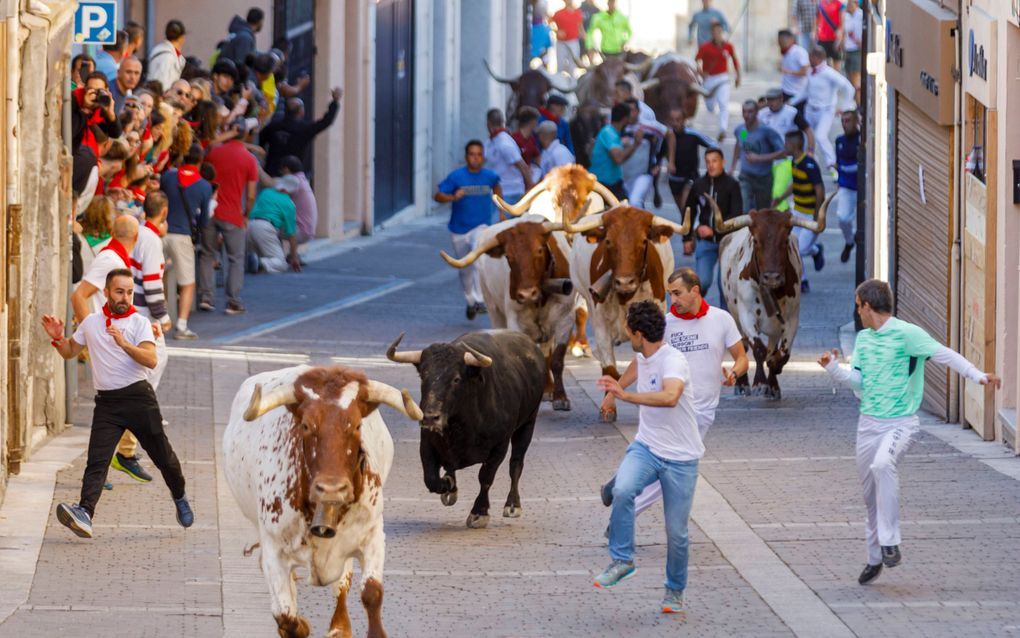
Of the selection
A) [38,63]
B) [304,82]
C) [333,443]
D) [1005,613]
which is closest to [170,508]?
[38,63]

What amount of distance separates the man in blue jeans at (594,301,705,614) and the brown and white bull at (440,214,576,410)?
20.8 ft

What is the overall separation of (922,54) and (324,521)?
33.9 feet

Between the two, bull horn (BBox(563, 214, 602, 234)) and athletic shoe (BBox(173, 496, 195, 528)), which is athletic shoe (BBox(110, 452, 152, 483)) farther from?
bull horn (BBox(563, 214, 602, 234))

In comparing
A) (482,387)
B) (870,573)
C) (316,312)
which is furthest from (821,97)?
(870,573)

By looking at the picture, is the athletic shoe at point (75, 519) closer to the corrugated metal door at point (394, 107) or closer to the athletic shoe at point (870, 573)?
the athletic shoe at point (870, 573)

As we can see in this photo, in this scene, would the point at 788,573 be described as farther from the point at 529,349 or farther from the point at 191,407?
the point at 191,407

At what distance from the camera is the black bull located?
11.9 meters

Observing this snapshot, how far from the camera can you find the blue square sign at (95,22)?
15906 mm

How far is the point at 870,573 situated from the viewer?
34.7 ft

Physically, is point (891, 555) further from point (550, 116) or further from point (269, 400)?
point (550, 116)

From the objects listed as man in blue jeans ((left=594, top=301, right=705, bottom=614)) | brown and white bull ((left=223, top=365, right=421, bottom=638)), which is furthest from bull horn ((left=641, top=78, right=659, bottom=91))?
A: brown and white bull ((left=223, top=365, right=421, bottom=638))

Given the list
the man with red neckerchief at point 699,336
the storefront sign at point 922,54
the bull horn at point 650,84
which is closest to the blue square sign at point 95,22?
the man with red neckerchief at point 699,336

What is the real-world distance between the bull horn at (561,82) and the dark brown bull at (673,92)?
1864mm

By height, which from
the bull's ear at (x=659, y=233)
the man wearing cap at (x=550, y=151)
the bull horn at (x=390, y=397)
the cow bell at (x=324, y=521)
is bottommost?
the cow bell at (x=324, y=521)
